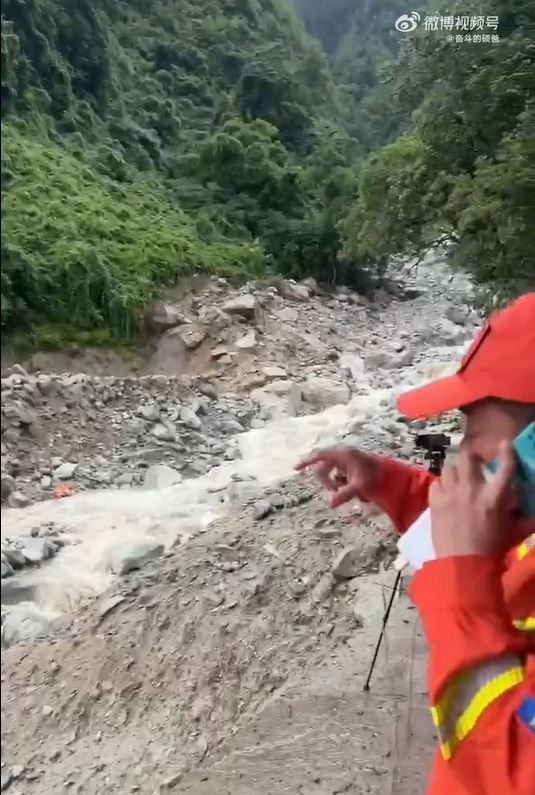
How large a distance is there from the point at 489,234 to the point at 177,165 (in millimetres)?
716

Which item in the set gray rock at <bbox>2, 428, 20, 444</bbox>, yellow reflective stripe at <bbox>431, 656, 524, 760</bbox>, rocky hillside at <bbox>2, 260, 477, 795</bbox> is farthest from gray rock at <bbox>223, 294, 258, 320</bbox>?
yellow reflective stripe at <bbox>431, 656, 524, 760</bbox>

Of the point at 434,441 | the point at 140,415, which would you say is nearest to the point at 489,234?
the point at 434,441

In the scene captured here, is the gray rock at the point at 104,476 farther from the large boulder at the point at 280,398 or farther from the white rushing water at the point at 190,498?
the large boulder at the point at 280,398

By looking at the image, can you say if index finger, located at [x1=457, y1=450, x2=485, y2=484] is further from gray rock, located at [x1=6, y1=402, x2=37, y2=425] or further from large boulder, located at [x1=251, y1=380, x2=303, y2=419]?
large boulder, located at [x1=251, y1=380, x2=303, y2=419]

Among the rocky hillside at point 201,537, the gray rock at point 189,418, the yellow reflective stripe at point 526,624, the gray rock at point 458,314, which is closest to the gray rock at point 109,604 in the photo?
the rocky hillside at point 201,537

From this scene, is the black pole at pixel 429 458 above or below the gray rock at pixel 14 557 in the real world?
below

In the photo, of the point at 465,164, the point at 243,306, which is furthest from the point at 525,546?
the point at 465,164

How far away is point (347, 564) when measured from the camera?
1383 mm

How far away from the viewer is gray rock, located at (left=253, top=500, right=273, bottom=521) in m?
1.21

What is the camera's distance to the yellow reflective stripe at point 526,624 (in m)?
0.53

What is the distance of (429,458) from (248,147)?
0.49 metres

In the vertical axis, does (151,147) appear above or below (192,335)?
above

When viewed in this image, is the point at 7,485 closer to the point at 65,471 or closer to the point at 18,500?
the point at 18,500

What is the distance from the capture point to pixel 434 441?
1067 mm
